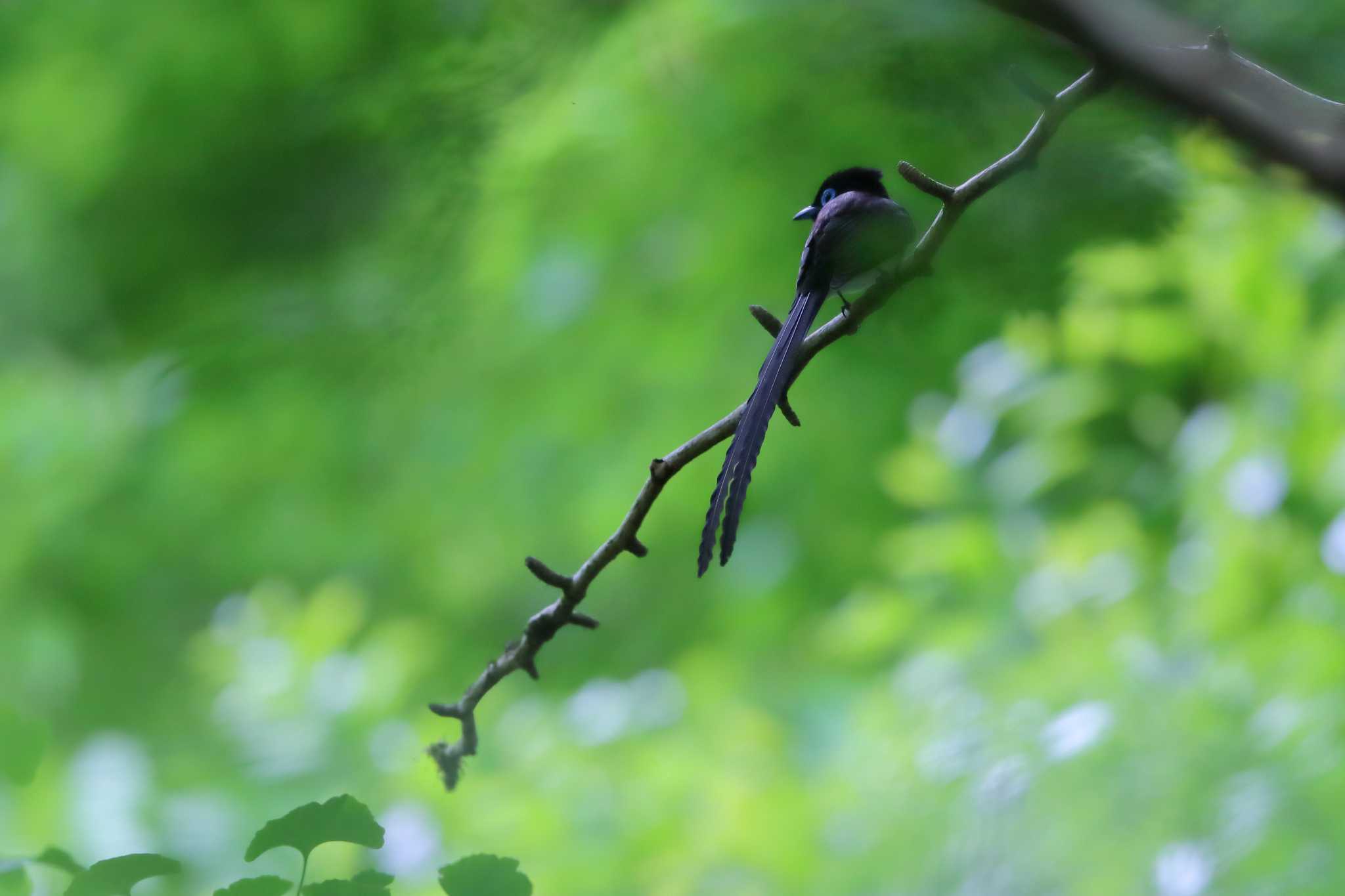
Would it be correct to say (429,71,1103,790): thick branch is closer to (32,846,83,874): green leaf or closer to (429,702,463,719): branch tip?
(429,702,463,719): branch tip

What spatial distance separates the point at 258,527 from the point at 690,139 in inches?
66.3

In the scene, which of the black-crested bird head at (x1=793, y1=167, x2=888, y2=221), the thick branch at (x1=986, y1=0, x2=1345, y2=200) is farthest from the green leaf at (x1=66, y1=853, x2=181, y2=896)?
the black-crested bird head at (x1=793, y1=167, x2=888, y2=221)

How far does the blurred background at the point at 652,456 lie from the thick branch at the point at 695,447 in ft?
0.18

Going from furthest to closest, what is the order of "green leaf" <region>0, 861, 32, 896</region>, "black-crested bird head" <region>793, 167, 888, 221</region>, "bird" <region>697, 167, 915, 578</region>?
"black-crested bird head" <region>793, 167, 888, 221</region>, "bird" <region>697, 167, 915, 578</region>, "green leaf" <region>0, 861, 32, 896</region>

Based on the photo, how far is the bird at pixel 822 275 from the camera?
0.76 m

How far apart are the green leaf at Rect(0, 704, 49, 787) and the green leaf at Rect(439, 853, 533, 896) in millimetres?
218

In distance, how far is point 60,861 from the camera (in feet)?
1.74

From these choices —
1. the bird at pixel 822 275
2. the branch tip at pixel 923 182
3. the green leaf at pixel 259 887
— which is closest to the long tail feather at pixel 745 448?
the bird at pixel 822 275

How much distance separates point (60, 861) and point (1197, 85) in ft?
1.87

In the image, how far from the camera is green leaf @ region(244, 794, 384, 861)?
477 mm

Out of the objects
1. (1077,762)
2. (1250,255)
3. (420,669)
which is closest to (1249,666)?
A: (1077,762)

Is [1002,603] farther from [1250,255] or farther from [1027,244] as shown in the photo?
[1027,244]

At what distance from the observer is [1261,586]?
1990 mm

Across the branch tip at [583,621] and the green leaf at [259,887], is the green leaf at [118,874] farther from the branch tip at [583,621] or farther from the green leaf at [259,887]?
the branch tip at [583,621]
